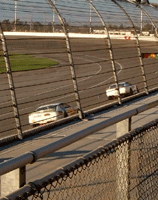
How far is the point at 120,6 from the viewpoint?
12578 mm

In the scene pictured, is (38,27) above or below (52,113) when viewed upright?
above

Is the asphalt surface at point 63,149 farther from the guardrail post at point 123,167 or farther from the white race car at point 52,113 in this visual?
the white race car at point 52,113

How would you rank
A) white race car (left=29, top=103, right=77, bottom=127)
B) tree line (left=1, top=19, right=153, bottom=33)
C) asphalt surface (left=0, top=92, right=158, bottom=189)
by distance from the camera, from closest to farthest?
asphalt surface (left=0, top=92, right=158, bottom=189) → tree line (left=1, top=19, right=153, bottom=33) → white race car (left=29, top=103, right=77, bottom=127)

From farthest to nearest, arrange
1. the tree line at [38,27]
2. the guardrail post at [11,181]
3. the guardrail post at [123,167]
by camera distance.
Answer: the tree line at [38,27]
the guardrail post at [123,167]
the guardrail post at [11,181]

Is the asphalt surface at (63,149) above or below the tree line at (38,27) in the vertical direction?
below

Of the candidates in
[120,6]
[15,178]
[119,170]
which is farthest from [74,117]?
[15,178]

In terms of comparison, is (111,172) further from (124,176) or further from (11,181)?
(11,181)

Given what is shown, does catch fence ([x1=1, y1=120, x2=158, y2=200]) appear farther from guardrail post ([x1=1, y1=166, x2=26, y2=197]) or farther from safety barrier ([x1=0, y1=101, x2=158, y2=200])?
guardrail post ([x1=1, y1=166, x2=26, y2=197])

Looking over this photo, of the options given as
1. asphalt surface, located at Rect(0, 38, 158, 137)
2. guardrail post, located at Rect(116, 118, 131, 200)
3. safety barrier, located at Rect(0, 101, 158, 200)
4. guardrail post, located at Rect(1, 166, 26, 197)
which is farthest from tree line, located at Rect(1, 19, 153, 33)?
guardrail post, located at Rect(1, 166, 26, 197)

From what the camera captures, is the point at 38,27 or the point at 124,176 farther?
the point at 38,27

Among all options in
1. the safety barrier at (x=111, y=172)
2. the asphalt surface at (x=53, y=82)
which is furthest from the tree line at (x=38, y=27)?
the safety barrier at (x=111, y=172)

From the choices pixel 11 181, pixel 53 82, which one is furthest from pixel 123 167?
pixel 53 82

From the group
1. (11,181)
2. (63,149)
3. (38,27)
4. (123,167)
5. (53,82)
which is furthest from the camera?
(38,27)

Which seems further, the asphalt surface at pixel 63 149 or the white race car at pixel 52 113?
the white race car at pixel 52 113
